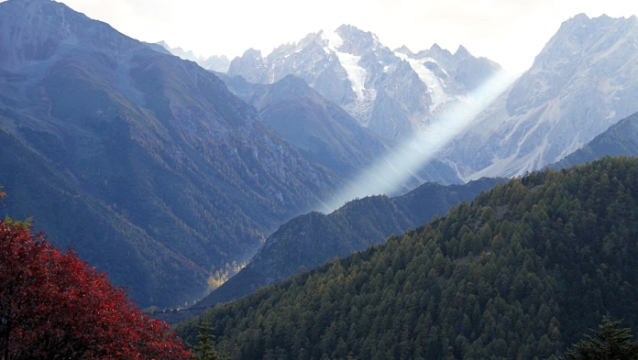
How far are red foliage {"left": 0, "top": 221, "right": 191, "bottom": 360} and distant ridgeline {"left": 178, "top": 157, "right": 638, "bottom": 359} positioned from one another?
11330 cm

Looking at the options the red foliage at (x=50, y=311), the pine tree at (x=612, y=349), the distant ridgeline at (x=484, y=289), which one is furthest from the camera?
the distant ridgeline at (x=484, y=289)

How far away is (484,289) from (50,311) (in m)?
136

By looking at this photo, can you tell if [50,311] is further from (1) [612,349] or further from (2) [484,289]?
(2) [484,289]

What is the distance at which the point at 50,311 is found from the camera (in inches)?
1302

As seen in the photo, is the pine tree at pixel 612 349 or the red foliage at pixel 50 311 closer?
the red foliage at pixel 50 311

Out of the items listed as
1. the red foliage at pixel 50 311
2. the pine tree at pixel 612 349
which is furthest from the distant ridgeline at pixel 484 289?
the red foliage at pixel 50 311

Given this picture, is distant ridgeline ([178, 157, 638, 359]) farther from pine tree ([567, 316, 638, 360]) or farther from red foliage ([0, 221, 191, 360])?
A: red foliage ([0, 221, 191, 360])

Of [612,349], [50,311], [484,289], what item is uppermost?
[50,311]

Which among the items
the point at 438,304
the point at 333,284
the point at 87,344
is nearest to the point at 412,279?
the point at 438,304

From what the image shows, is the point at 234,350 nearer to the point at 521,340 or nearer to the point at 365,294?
the point at 365,294

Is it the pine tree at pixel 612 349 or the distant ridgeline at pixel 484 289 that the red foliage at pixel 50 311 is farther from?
the distant ridgeline at pixel 484 289

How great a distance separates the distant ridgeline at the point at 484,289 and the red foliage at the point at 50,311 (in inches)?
4461

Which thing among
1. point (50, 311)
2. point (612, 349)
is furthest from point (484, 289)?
point (50, 311)

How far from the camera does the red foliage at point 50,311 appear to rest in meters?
32.7
